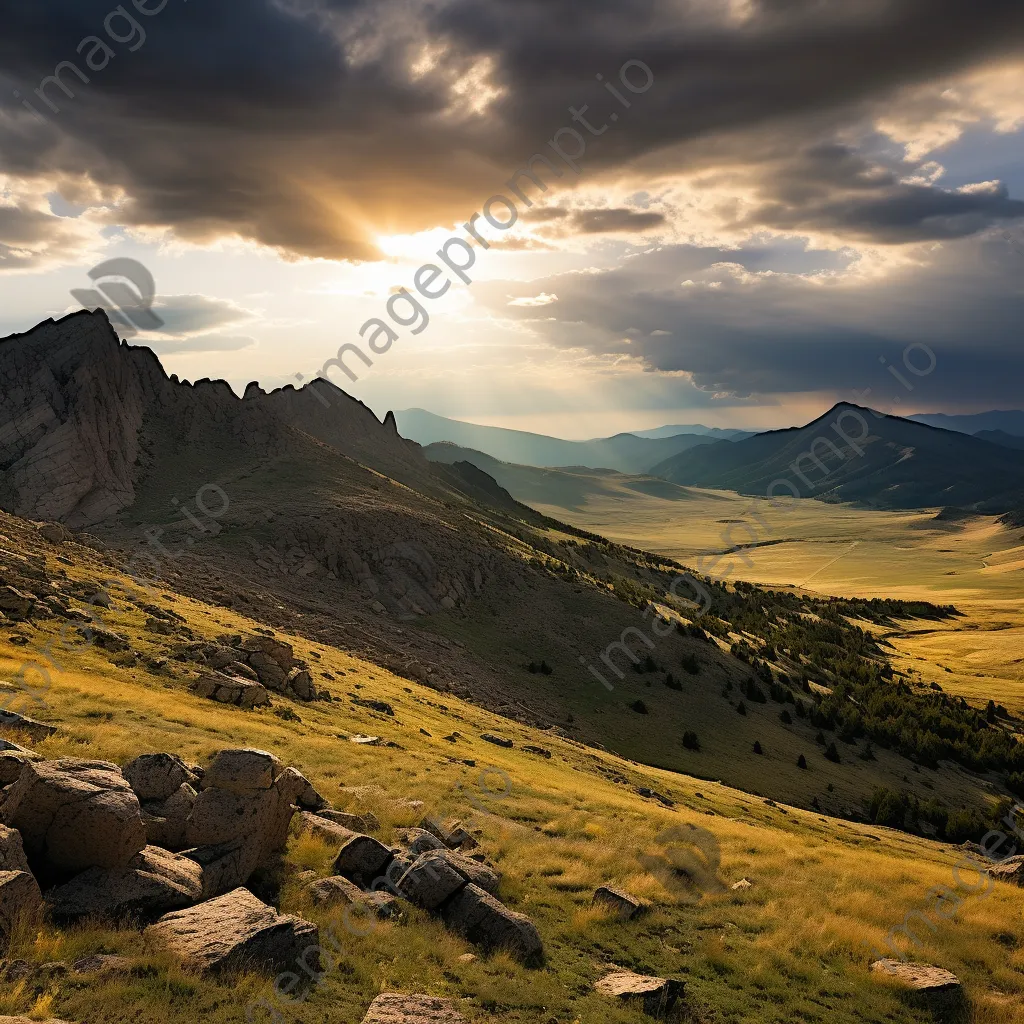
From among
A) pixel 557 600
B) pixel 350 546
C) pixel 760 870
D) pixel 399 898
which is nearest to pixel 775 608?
pixel 557 600

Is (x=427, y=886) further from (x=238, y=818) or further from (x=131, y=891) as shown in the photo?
(x=131, y=891)

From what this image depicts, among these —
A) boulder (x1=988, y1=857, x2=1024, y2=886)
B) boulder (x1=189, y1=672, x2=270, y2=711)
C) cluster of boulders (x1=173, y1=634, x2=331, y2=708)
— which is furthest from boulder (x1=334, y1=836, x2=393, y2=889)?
boulder (x1=988, y1=857, x2=1024, y2=886)

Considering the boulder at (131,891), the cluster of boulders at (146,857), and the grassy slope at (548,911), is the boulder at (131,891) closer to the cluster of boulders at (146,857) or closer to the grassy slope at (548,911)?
the cluster of boulders at (146,857)

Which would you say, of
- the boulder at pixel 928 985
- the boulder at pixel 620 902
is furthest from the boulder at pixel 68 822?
the boulder at pixel 928 985

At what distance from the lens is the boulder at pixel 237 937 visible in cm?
1150

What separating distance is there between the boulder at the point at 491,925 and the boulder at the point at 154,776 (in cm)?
696

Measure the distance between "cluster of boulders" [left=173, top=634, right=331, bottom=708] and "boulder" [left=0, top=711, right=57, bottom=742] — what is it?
10205 millimetres

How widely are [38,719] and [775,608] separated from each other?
503 feet

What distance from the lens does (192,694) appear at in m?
28.6

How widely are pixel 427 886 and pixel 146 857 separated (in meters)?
5.97

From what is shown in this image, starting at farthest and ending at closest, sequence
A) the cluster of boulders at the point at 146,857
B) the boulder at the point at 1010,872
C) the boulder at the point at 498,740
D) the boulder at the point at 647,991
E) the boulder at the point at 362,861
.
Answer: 1. the boulder at the point at 498,740
2. the boulder at the point at 1010,872
3. the boulder at the point at 362,861
4. the boulder at the point at 647,991
5. the cluster of boulders at the point at 146,857

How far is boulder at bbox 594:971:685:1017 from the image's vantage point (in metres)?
13.1

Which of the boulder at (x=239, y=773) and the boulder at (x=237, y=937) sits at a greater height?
the boulder at (x=239, y=773)

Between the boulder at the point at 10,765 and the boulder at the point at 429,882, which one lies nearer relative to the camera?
the boulder at the point at 10,765
